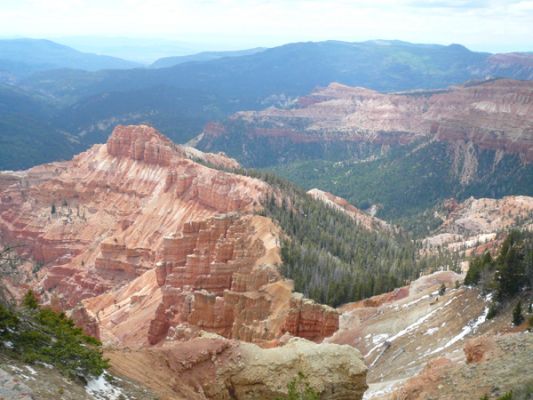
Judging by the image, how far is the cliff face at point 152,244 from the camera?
52312mm

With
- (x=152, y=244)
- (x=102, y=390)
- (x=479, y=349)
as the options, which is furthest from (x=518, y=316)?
(x=152, y=244)

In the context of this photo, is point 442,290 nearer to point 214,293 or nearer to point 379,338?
point 379,338

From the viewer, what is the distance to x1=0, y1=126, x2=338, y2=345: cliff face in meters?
52.3

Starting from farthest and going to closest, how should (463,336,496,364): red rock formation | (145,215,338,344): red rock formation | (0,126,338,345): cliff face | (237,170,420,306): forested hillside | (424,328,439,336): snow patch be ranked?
1. (237,170,420,306): forested hillside
2. (0,126,338,345): cliff face
3. (145,215,338,344): red rock formation
4. (424,328,439,336): snow patch
5. (463,336,496,364): red rock formation

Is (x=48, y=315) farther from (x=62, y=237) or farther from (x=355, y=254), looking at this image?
(x=62, y=237)

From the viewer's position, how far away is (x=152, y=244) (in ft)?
285

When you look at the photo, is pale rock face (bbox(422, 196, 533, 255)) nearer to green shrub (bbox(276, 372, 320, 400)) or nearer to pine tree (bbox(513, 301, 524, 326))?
pine tree (bbox(513, 301, 524, 326))

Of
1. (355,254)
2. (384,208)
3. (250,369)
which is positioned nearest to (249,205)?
(355,254)

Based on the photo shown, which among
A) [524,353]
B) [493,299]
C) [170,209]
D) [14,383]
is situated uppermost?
[14,383]

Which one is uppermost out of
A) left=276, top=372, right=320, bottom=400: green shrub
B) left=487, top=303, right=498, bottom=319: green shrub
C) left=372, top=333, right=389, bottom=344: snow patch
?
left=276, top=372, right=320, bottom=400: green shrub

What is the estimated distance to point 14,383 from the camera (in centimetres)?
1684

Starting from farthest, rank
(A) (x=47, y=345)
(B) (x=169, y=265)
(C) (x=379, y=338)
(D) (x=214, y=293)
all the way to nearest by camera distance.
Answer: (B) (x=169, y=265)
(D) (x=214, y=293)
(C) (x=379, y=338)
(A) (x=47, y=345)

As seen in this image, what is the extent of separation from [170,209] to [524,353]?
72434mm

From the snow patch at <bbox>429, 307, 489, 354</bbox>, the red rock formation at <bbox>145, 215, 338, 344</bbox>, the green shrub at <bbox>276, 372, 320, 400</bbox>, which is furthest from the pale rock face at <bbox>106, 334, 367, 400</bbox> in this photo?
the red rock formation at <bbox>145, 215, 338, 344</bbox>
